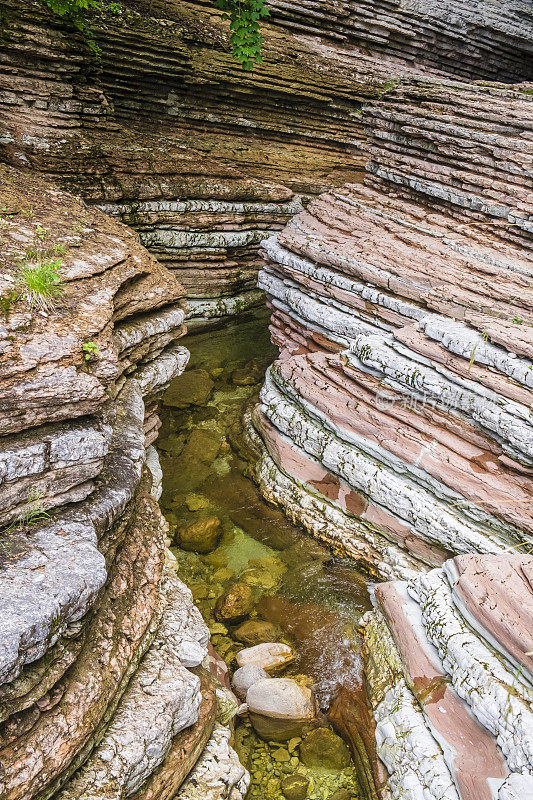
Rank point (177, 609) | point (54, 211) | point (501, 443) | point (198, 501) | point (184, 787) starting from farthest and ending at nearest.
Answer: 1. point (198, 501)
2. point (54, 211)
3. point (501, 443)
4. point (177, 609)
5. point (184, 787)

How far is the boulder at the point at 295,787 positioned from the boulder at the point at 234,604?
154 cm

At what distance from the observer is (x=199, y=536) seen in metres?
6.28

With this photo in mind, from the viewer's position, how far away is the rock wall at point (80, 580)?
2838 millimetres

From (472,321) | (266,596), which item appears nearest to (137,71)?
(472,321)

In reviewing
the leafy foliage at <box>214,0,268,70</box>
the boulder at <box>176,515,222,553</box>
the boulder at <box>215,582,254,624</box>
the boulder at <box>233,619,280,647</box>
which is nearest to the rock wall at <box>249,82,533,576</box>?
the boulder at <box>176,515,222,553</box>

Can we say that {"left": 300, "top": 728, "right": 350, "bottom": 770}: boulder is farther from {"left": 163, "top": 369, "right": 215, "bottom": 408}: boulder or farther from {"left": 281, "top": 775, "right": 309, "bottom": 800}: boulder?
{"left": 163, "top": 369, "right": 215, "bottom": 408}: boulder

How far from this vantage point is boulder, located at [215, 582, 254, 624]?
5.50m

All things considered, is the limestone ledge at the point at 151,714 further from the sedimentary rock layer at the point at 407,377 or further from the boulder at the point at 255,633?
the sedimentary rock layer at the point at 407,377

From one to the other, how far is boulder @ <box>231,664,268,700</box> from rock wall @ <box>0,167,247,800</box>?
0.50 meters

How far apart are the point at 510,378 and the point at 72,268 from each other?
4257mm

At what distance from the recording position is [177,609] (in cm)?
434

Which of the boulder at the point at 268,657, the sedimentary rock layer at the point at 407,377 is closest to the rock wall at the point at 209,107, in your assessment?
the sedimentary rock layer at the point at 407,377

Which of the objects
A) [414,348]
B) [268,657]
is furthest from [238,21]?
[268,657]

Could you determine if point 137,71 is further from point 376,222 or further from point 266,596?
point 266,596
